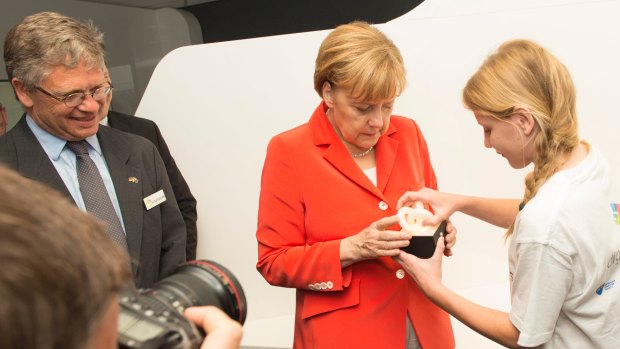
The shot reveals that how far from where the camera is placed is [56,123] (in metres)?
1.81

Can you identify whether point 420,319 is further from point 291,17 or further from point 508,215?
point 291,17

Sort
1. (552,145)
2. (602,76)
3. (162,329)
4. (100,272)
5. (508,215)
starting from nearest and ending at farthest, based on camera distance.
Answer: (100,272) → (162,329) → (552,145) → (508,215) → (602,76)

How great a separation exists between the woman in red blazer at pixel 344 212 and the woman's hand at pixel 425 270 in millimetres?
94

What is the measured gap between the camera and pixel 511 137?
1577mm

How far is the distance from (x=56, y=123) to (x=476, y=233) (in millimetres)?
1865

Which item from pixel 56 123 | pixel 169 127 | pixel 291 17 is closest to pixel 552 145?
pixel 56 123

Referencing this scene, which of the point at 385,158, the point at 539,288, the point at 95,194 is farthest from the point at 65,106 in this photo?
the point at 539,288

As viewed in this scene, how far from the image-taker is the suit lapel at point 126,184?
6.17 ft

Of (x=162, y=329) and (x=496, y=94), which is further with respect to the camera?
(x=496, y=94)

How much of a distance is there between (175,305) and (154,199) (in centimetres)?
96

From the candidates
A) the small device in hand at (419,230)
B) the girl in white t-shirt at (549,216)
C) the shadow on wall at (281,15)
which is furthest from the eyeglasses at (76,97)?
the shadow on wall at (281,15)

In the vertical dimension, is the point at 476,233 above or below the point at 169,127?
below

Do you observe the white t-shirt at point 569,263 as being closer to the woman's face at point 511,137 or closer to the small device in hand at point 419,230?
the woman's face at point 511,137

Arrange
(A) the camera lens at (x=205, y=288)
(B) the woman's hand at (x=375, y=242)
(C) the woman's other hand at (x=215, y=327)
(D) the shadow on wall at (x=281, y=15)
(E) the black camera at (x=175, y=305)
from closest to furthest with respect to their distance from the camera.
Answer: (E) the black camera at (x=175, y=305) → (C) the woman's other hand at (x=215, y=327) → (A) the camera lens at (x=205, y=288) → (B) the woman's hand at (x=375, y=242) → (D) the shadow on wall at (x=281, y=15)
